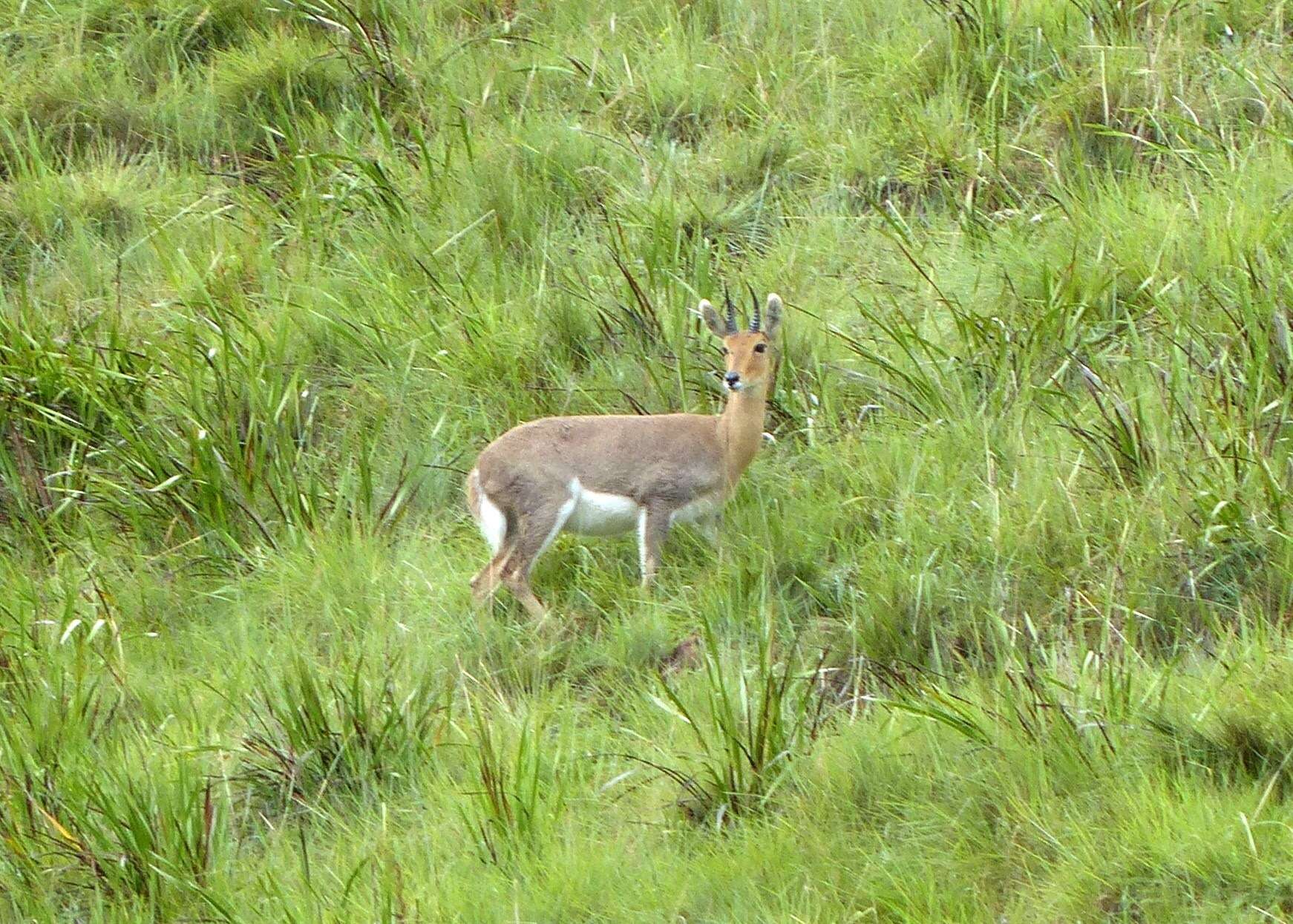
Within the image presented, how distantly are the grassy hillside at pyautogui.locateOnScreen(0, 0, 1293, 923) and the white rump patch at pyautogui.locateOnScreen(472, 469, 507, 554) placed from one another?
0.24 meters

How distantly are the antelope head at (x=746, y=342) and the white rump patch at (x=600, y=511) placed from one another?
61cm

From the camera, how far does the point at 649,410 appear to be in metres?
7.87

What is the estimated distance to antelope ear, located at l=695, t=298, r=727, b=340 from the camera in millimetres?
7293

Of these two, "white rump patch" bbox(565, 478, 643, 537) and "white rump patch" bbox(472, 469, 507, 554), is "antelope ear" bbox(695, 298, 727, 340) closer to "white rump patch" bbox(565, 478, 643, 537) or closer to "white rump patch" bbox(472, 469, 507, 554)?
"white rump patch" bbox(565, 478, 643, 537)

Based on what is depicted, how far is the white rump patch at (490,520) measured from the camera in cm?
697

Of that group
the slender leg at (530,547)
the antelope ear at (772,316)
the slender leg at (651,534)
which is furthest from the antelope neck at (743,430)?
the slender leg at (530,547)

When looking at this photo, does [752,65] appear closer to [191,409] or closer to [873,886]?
[191,409]

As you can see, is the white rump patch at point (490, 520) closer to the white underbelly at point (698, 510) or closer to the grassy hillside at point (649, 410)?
the grassy hillside at point (649, 410)

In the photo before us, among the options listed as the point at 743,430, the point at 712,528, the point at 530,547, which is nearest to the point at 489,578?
the point at 530,547

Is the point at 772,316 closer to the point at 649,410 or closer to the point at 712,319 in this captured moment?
the point at 712,319

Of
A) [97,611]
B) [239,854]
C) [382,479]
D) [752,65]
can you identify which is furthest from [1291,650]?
[752,65]

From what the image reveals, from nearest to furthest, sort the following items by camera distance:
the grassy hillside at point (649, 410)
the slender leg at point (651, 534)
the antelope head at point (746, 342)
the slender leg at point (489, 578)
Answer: the grassy hillside at point (649, 410), the slender leg at point (489, 578), the slender leg at point (651, 534), the antelope head at point (746, 342)

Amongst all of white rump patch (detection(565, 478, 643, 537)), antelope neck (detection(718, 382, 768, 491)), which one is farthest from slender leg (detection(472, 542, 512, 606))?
antelope neck (detection(718, 382, 768, 491))

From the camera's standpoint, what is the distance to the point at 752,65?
30.1 ft
